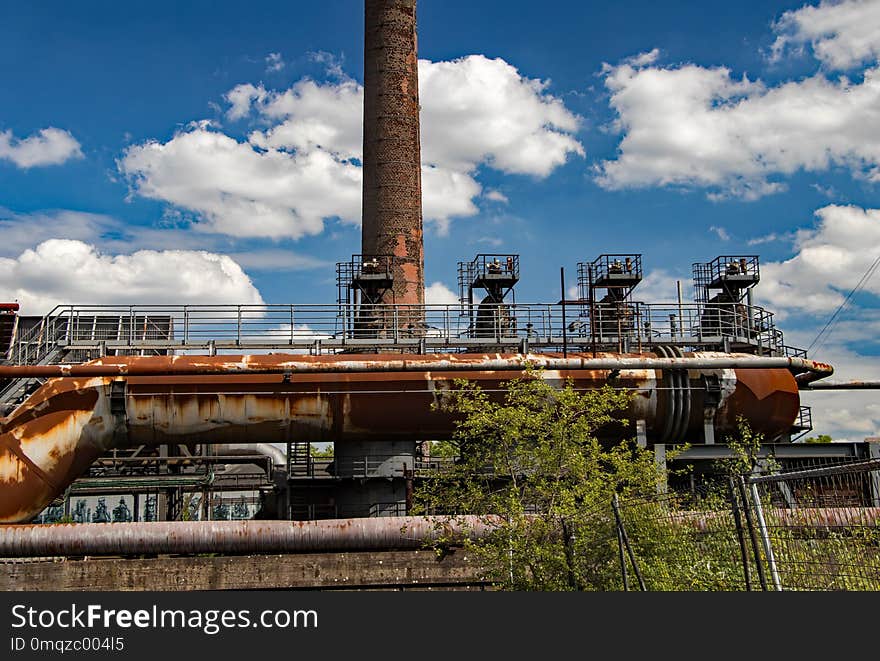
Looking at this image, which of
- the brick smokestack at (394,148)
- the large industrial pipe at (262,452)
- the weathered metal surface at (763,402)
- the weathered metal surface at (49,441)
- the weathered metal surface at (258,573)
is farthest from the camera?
the brick smokestack at (394,148)

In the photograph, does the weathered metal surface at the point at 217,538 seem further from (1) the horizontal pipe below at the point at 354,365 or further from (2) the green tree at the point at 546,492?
(1) the horizontal pipe below at the point at 354,365

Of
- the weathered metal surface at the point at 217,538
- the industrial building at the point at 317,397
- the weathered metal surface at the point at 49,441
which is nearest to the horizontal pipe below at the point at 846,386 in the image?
the industrial building at the point at 317,397

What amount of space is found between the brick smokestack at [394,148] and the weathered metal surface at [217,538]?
16.6 meters

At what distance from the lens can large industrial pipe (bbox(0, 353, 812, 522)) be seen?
62.3 feet

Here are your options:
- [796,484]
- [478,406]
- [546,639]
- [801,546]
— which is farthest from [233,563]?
[796,484]

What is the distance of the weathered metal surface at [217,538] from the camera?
15656 mm

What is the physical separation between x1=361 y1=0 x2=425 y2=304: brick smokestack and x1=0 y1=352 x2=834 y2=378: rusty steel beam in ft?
39.7

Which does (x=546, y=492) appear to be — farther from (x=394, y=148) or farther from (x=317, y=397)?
(x=394, y=148)

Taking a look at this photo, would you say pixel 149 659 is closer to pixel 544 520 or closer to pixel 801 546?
pixel 544 520

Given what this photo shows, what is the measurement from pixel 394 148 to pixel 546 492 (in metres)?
24.2

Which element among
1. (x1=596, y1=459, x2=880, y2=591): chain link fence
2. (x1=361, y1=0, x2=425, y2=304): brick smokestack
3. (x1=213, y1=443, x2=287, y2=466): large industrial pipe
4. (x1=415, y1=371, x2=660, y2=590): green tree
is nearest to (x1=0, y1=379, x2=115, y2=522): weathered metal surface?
(x1=415, y1=371, x2=660, y2=590): green tree

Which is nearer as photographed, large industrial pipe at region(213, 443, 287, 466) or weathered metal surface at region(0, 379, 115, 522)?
weathered metal surface at region(0, 379, 115, 522)

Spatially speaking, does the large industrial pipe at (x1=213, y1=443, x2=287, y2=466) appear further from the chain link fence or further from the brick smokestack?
the chain link fence

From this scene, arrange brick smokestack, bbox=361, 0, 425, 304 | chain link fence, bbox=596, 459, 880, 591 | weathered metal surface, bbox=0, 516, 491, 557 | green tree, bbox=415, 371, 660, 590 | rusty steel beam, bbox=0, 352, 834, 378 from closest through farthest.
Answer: chain link fence, bbox=596, 459, 880, 591, green tree, bbox=415, 371, 660, 590, weathered metal surface, bbox=0, 516, 491, 557, rusty steel beam, bbox=0, 352, 834, 378, brick smokestack, bbox=361, 0, 425, 304
